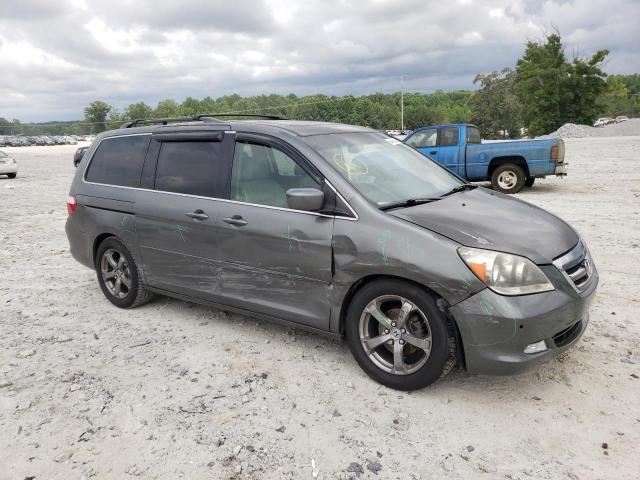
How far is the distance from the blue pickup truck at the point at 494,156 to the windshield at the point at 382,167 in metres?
8.19

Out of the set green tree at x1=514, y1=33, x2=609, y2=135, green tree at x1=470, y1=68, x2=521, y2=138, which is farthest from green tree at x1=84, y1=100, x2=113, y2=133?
green tree at x1=514, y1=33, x2=609, y2=135

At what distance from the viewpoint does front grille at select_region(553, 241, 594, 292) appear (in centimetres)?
325

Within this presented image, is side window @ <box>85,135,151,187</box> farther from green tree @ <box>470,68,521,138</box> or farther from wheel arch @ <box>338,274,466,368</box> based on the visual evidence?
green tree @ <box>470,68,521,138</box>

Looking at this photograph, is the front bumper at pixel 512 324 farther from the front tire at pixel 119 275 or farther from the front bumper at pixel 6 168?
the front bumper at pixel 6 168

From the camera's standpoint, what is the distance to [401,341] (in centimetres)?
340

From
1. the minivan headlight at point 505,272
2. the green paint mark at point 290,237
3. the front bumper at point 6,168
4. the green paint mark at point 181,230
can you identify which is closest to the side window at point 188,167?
the green paint mark at point 181,230

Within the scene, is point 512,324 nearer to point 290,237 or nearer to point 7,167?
point 290,237

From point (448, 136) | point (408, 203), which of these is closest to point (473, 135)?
point (448, 136)

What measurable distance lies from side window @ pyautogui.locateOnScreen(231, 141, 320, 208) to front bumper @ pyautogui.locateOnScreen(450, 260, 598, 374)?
4.72ft

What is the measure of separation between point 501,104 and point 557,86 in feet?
93.2

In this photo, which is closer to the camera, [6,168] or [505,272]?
[505,272]

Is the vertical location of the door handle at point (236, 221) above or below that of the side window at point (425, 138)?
below

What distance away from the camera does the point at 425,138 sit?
13.4 m

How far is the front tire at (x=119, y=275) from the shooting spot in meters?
5.09
